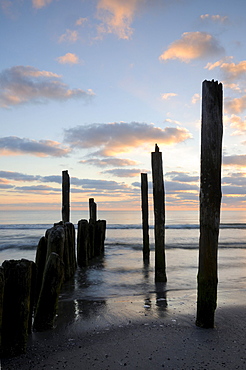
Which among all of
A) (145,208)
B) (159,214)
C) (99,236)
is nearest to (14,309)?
(159,214)

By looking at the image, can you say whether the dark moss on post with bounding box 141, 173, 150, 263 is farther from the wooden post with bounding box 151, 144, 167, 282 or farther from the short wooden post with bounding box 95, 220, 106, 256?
the wooden post with bounding box 151, 144, 167, 282

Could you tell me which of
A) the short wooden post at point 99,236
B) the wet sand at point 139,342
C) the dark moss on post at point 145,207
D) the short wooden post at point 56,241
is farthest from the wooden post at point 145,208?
the wet sand at point 139,342

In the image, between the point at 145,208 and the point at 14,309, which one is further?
the point at 145,208

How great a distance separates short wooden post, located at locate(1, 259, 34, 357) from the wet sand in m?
0.15

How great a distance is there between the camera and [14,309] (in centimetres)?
391

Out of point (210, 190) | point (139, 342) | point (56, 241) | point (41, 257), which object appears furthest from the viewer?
point (56, 241)

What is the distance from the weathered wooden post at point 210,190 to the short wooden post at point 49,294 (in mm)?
2157

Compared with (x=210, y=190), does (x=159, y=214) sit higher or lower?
lower

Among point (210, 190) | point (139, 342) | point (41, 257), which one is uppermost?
point (210, 190)

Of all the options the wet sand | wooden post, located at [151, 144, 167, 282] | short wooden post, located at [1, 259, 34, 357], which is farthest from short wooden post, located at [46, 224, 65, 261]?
wooden post, located at [151, 144, 167, 282]

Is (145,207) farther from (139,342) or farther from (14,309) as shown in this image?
(14,309)

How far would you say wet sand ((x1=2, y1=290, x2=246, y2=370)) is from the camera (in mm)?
3738

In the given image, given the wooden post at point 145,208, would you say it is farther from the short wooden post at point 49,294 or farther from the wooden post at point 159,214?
the short wooden post at point 49,294

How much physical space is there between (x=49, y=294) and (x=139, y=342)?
1.47 metres
